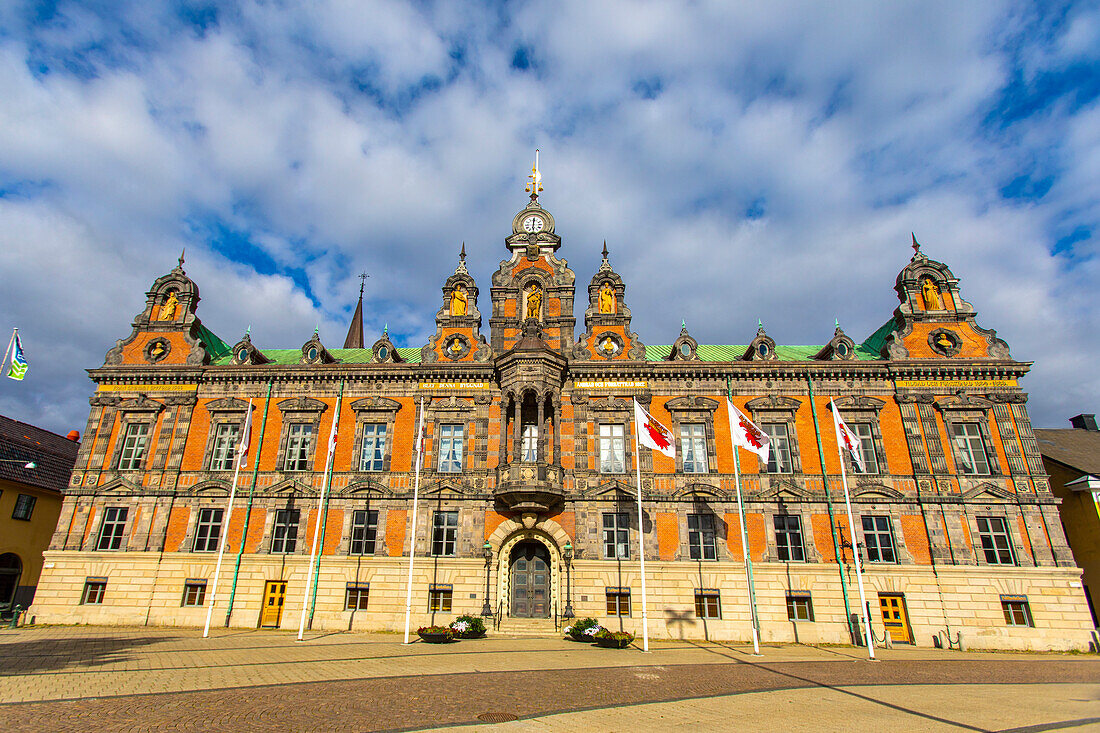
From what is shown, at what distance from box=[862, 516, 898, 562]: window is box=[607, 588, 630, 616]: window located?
11.8 m

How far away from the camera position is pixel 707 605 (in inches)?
1051

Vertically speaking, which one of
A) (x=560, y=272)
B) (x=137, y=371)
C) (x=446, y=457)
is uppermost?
(x=560, y=272)

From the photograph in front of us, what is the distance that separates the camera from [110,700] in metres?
12.6

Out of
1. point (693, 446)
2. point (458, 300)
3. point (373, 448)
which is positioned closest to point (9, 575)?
point (373, 448)

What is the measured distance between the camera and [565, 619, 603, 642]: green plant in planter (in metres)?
23.5

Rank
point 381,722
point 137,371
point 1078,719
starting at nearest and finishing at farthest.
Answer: point 381,722 < point 1078,719 < point 137,371

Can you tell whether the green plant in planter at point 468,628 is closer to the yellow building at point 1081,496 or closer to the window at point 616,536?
the window at point 616,536

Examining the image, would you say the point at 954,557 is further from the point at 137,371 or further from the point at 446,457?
the point at 137,371

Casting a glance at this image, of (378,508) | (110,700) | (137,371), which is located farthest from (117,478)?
(110,700)

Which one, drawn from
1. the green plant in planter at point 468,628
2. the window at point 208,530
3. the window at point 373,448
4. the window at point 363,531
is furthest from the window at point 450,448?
the window at point 208,530

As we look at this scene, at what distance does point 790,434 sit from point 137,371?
119ft

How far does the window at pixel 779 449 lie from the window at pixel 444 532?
16.3 meters

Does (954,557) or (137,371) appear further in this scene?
(137,371)

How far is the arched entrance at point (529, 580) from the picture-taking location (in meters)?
27.5
